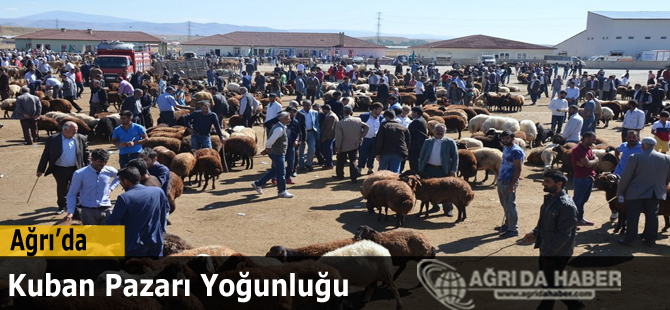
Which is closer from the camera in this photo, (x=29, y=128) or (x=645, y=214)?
(x=645, y=214)

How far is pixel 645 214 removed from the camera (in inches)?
338

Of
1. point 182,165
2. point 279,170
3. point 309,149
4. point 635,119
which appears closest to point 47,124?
point 182,165

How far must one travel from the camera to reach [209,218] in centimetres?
988

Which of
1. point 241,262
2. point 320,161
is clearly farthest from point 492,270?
point 320,161

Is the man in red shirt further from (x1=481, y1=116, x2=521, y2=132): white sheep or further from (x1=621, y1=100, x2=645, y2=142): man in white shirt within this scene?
(x1=481, y1=116, x2=521, y2=132): white sheep

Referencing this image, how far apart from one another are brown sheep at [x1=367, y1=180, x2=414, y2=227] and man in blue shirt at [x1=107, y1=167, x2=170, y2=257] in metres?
4.13

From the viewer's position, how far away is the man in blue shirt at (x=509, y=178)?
8444 millimetres

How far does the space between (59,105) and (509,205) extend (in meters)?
16.2

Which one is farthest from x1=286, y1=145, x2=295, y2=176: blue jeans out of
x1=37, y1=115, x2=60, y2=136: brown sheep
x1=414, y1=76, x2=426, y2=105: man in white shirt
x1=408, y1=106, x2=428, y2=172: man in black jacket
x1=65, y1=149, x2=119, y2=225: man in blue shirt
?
x1=414, y1=76, x2=426, y2=105: man in white shirt

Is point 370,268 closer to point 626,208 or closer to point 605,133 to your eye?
point 626,208

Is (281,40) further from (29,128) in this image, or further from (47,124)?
(29,128)

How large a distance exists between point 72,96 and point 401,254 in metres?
17.8

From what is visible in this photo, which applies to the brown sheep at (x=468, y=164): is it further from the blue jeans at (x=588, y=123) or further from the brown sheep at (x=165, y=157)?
the brown sheep at (x=165, y=157)

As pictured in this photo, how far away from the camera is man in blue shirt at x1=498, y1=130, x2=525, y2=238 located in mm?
8444
